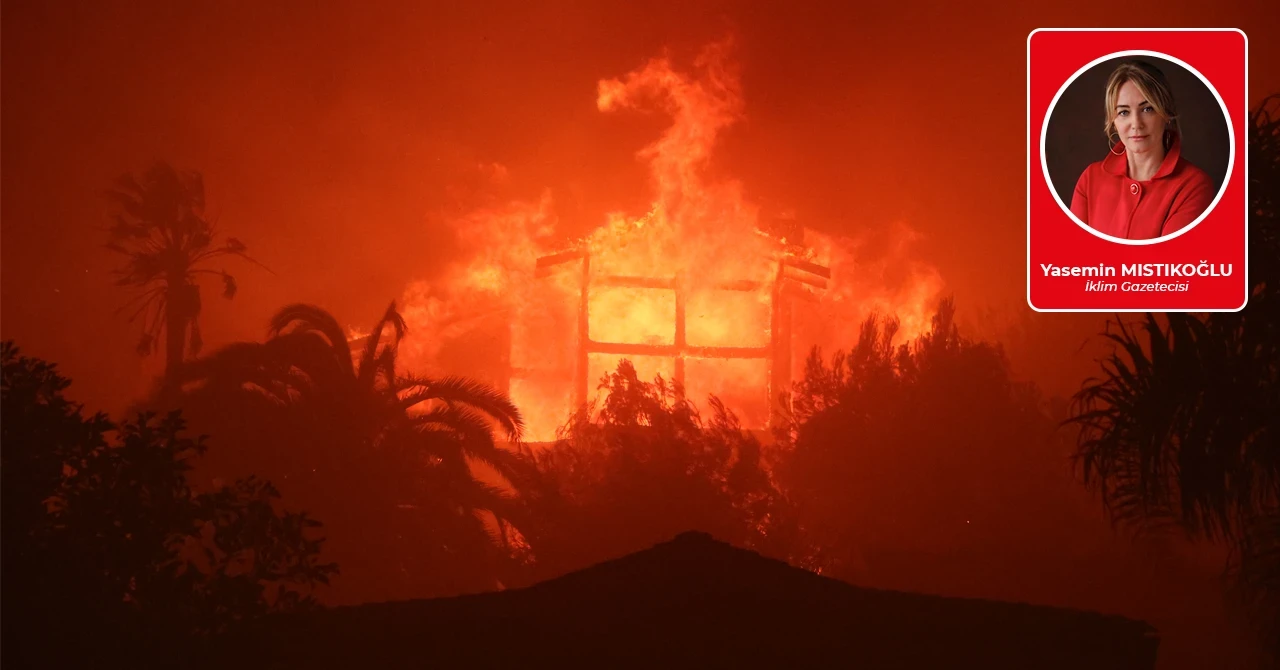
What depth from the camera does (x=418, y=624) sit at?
602 cm

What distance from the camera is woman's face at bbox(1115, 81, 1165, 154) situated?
28.9 ft

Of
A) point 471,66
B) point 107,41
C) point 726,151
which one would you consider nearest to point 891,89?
point 726,151

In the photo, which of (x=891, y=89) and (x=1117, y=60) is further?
(x=891, y=89)

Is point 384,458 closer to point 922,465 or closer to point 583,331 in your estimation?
point 583,331

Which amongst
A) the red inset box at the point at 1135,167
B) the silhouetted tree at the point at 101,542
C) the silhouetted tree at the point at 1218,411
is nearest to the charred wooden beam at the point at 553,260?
the red inset box at the point at 1135,167

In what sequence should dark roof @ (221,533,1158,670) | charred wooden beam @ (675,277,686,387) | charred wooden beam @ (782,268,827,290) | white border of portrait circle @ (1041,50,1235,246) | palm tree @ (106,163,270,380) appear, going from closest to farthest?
1. dark roof @ (221,533,1158,670)
2. white border of portrait circle @ (1041,50,1235,246)
3. palm tree @ (106,163,270,380)
4. charred wooden beam @ (782,268,827,290)
5. charred wooden beam @ (675,277,686,387)

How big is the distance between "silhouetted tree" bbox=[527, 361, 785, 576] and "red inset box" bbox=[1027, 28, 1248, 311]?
34.8ft

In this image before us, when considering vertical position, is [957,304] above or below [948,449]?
above

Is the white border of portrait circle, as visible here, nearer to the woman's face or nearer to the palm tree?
the woman's face

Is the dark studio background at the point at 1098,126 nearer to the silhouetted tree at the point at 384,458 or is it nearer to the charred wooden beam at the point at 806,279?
the silhouetted tree at the point at 384,458

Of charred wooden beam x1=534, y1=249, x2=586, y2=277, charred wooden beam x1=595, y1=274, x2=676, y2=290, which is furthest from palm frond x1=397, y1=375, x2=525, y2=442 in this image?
charred wooden beam x1=595, y1=274, x2=676, y2=290

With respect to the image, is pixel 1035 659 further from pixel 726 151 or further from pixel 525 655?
pixel 726 151

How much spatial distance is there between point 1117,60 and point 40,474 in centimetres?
956

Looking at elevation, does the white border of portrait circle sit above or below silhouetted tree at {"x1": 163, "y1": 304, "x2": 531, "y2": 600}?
above
